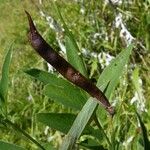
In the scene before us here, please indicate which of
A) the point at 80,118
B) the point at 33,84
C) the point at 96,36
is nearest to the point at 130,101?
the point at 96,36

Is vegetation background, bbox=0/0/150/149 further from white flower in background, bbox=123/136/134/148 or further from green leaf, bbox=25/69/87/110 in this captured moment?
green leaf, bbox=25/69/87/110

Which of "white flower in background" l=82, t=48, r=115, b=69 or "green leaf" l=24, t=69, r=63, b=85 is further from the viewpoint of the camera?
"white flower in background" l=82, t=48, r=115, b=69

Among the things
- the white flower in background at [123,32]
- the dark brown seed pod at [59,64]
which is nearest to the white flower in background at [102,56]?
the white flower in background at [123,32]

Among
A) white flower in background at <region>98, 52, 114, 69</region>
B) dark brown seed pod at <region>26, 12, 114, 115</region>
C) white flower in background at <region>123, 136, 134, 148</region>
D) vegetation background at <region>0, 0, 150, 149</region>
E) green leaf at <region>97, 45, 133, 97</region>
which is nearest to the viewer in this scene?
dark brown seed pod at <region>26, 12, 114, 115</region>

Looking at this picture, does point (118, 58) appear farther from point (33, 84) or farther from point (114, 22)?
point (33, 84)

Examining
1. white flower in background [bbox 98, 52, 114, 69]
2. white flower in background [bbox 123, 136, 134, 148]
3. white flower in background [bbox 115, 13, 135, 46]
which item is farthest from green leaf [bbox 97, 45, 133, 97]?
white flower in background [bbox 98, 52, 114, 69]

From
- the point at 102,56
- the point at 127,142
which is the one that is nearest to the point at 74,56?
the point at 127,142

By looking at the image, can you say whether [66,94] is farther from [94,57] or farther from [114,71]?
[94,57]
